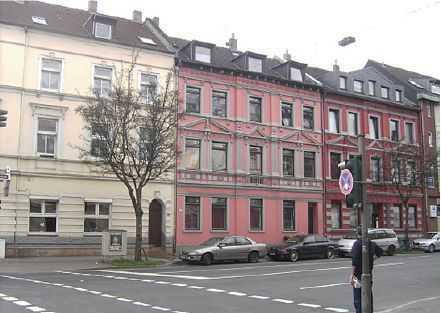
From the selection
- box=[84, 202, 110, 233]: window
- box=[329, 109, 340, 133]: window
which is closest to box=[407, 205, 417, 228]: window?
box=[329, 109, 340, 133]: window

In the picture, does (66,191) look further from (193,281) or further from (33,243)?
(193,281)

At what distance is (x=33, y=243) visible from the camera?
2786 centimetres

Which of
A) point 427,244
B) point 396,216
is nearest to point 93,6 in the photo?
point 396,216

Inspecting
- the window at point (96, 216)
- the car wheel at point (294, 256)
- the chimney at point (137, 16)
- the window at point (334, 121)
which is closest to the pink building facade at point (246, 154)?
the window at point (334, 121)

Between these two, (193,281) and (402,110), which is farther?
(402,110)

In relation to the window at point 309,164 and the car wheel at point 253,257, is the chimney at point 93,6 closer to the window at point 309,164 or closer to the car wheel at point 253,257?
the window at point 309,164

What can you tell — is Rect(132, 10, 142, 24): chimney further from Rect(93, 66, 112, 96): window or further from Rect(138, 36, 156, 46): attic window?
Rect(93, 66, 112, 96): window

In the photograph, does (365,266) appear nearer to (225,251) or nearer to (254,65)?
(225,251)

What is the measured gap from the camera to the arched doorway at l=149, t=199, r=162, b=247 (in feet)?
106

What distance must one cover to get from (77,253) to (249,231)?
1112 cm

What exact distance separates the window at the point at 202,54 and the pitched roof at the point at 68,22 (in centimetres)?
221

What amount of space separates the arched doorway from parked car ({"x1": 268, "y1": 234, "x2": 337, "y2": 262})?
21.6 feet

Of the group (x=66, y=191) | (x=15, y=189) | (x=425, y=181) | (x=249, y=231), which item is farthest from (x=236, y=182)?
(x=425, y=181)

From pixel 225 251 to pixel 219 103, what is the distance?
37.5 feet
